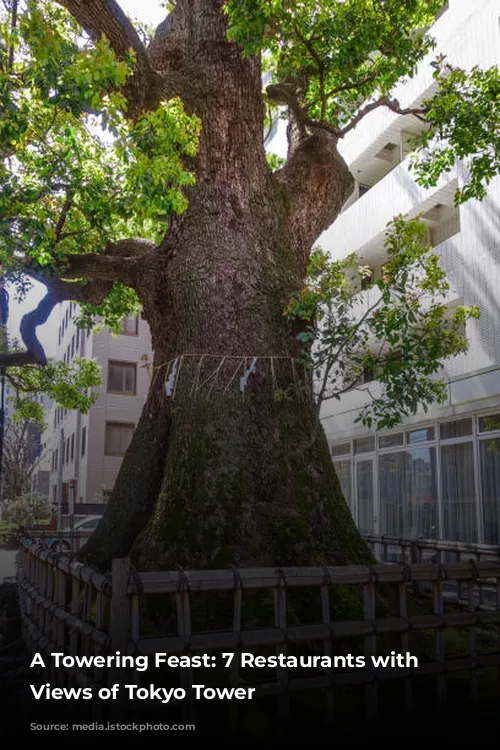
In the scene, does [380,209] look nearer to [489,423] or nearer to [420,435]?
[420,435]

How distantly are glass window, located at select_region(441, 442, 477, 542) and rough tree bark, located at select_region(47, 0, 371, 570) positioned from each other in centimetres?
725

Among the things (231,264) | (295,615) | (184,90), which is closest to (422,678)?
(295,615)

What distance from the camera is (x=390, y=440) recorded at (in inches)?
680

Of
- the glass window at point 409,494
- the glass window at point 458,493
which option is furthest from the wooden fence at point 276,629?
the glass window at point 409,494

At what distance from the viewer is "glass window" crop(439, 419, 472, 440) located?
13.9 m

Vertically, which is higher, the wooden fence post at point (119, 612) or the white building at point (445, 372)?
the white building at point (445, 372)

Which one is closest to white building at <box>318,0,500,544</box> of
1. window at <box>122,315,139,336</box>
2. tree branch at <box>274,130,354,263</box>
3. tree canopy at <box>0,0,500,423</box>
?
tree canopy at <box>0,0,500,423</box>

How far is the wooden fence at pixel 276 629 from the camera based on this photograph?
411 cm

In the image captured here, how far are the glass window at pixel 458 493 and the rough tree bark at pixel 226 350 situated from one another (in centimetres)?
725

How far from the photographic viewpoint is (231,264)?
7.21 metres

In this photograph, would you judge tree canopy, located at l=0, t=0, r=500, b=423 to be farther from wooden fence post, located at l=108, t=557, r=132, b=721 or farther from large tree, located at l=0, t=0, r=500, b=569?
wooden fence post, located at l=108, t=557, r=132, b=721

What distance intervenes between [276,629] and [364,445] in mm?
14599

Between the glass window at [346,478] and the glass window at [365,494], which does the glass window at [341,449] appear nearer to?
the glass window at [346,478]

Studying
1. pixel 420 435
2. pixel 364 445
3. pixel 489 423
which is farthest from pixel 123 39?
pixel 364 445
